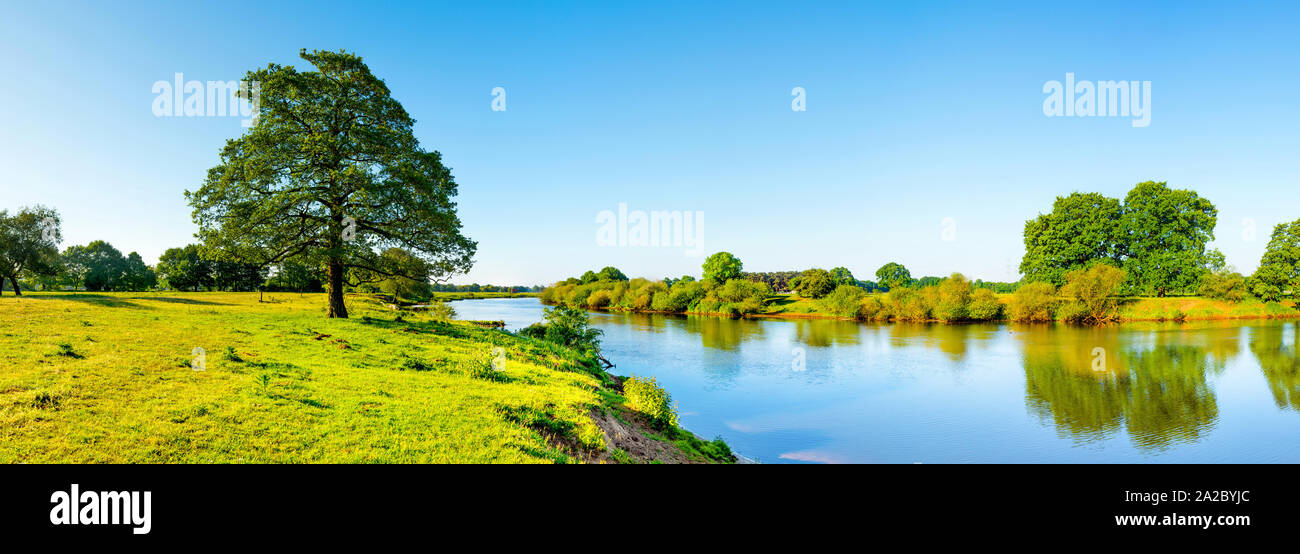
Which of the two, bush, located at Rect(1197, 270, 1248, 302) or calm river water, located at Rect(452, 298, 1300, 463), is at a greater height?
bush, located at Rect(1197, 270, 1248, 302)

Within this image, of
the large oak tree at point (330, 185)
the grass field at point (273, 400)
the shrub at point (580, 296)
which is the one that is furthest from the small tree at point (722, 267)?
the grass field at point (273, 400)

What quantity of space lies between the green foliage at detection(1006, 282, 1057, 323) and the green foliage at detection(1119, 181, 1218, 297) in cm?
1072

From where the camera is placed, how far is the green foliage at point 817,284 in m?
79.5

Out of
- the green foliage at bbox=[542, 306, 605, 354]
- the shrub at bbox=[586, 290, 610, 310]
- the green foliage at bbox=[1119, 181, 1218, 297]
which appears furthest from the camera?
the shrub at bbox=[586, 290, 610, 310]

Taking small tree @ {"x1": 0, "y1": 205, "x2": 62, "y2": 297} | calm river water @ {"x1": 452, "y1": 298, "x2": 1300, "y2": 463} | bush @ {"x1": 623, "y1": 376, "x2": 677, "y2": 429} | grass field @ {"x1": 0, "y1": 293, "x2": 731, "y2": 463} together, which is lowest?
calm river water @ {"x1": 452, "y1": 298, "x2": 1300, "y2": 463}

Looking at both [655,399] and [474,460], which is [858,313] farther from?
[474,460]

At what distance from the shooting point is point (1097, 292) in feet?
174

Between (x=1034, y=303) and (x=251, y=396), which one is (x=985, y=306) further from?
(x=251, y=396)

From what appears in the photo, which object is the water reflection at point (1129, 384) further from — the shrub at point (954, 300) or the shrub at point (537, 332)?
the shrub at point (537, 332)

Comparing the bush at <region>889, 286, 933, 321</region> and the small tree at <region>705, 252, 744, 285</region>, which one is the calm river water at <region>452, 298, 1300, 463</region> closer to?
the bush at <region>889, 286, 933, 321</region>

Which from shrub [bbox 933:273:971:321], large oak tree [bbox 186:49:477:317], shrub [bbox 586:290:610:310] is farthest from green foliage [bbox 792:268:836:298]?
large oak tree [bbox 186:49:477:317]

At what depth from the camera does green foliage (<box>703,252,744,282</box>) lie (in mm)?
102812
